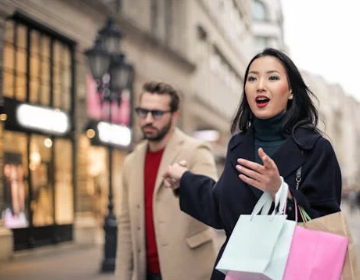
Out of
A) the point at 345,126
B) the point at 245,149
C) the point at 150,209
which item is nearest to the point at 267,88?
the point at 245,149

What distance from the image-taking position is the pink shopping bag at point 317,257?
223 centimetres

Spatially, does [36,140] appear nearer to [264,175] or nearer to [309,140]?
[309,140]

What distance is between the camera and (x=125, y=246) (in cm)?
402

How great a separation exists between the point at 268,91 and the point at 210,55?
32.5 metres

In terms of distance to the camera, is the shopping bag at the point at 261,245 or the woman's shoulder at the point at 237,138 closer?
the shopping bag at the point at 261,245

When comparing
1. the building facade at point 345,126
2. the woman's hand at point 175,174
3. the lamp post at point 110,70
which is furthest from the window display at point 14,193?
the building facade at point 345,126

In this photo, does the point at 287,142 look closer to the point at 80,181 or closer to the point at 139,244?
the point at 139,244

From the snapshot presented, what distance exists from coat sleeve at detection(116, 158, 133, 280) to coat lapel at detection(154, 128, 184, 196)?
0.28m

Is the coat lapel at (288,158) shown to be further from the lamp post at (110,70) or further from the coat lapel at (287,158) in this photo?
the lamp post at (110,70)

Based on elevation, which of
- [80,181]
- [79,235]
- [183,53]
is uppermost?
[183,53]

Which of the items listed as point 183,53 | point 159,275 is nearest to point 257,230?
point 159,275

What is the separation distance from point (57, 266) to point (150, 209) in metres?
9.53

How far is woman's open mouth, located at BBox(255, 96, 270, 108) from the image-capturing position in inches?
104

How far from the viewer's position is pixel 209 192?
2.92m
